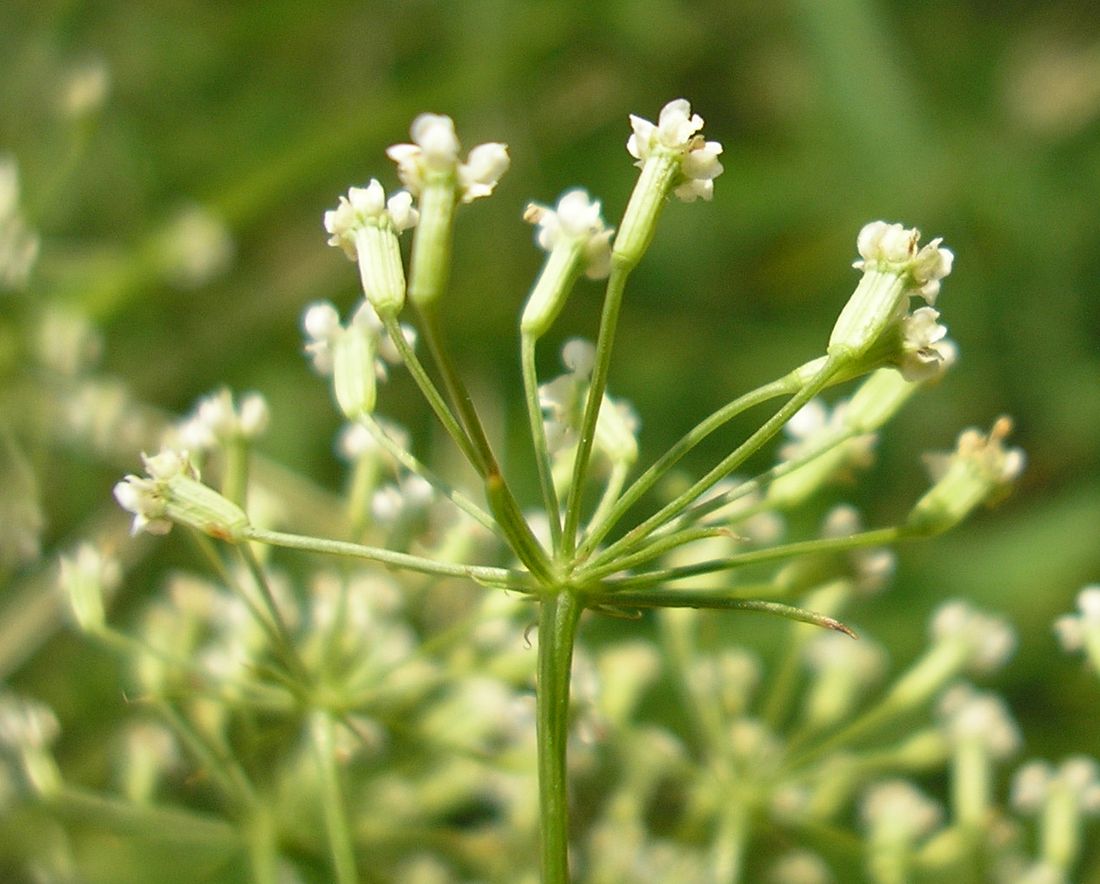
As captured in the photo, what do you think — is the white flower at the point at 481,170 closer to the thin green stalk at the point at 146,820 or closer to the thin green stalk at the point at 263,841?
the thin green stalk at the point at 263,841

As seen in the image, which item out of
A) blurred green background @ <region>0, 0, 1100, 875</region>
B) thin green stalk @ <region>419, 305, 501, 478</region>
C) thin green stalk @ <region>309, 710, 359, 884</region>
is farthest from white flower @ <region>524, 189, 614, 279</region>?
blurred green background @ <region>0, 0, 1100, 875</region>

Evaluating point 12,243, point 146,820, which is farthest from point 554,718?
point 12,243

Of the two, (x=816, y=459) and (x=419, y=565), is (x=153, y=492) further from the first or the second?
(x=816, y=459)

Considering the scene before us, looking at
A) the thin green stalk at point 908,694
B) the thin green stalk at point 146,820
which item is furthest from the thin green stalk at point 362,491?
the thin green stalk at point 908,694

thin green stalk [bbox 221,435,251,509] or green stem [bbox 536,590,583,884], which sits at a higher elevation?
thin green stalk [bbox 221,435,251,509]

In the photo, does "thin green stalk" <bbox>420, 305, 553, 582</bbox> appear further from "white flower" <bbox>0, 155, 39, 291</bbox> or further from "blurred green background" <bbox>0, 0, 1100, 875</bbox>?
Answer: "blurred green background" <bbox>0, 0, 1100, 875</bbox>

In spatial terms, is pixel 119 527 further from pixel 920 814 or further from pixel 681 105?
pixel 681 105

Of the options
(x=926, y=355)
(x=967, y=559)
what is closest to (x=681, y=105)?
(x=926, y=355)
